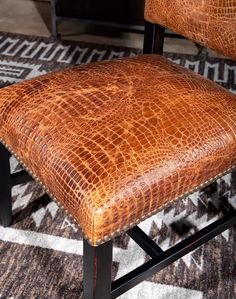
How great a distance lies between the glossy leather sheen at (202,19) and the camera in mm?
845

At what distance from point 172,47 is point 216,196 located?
1011 mm

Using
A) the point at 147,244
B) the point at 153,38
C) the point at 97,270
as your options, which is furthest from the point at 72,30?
the point at 97,270

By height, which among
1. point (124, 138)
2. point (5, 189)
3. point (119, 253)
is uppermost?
point (124, 138)

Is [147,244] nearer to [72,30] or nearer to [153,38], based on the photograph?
[153,38]

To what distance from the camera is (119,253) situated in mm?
994

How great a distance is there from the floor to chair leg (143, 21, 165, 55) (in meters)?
0.98

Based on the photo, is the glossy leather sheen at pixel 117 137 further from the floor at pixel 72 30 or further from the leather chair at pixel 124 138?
the floor at pixel 72 30

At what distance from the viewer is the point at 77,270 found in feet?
3.12

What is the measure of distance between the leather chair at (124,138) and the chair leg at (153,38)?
0.29ft

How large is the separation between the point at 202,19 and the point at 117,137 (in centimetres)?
35

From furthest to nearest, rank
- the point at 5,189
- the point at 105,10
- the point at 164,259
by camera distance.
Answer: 1. the point at 105,10
2. the point at 5,189
3. the point at 164,259

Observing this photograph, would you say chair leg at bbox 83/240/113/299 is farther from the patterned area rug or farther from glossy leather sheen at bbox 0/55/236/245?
the patterned area rug

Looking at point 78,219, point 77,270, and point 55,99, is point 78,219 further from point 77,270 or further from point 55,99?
point 77,270

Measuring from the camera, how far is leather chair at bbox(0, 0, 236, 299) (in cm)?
64
